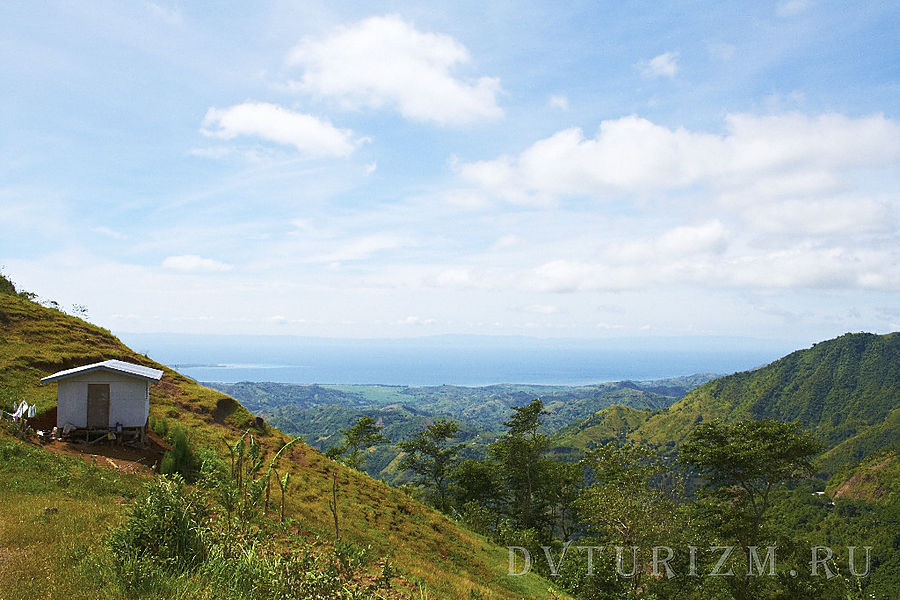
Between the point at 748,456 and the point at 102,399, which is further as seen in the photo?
the point at 748,456

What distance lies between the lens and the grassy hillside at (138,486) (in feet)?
29.6

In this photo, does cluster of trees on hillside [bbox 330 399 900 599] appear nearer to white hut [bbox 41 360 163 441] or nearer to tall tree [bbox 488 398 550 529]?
tall tree [bbox 488 398 550 529]

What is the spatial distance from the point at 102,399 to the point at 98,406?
35cm

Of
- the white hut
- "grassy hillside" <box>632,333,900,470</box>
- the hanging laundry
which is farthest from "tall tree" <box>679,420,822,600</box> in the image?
"grassy hillside" <box>632,333,900,470</box>

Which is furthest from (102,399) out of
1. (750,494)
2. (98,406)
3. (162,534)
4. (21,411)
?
(750,494)

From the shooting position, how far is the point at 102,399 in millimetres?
19969

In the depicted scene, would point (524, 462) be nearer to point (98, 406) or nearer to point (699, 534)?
point (699, 534)

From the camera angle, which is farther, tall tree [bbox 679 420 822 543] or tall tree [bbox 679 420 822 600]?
tall tree [bbox 679 420 822 543]

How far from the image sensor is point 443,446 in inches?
2019

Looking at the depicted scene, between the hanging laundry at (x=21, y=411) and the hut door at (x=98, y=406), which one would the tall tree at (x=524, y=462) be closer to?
the hut door at (x=98, y=406)

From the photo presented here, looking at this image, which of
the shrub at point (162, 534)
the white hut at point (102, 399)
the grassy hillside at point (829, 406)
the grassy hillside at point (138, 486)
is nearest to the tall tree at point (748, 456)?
the grassy hillside at point (138, 486)

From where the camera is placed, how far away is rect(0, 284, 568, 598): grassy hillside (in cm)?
903

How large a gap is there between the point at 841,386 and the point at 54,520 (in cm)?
25492

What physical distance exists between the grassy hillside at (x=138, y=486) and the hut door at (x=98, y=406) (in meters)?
3.05
